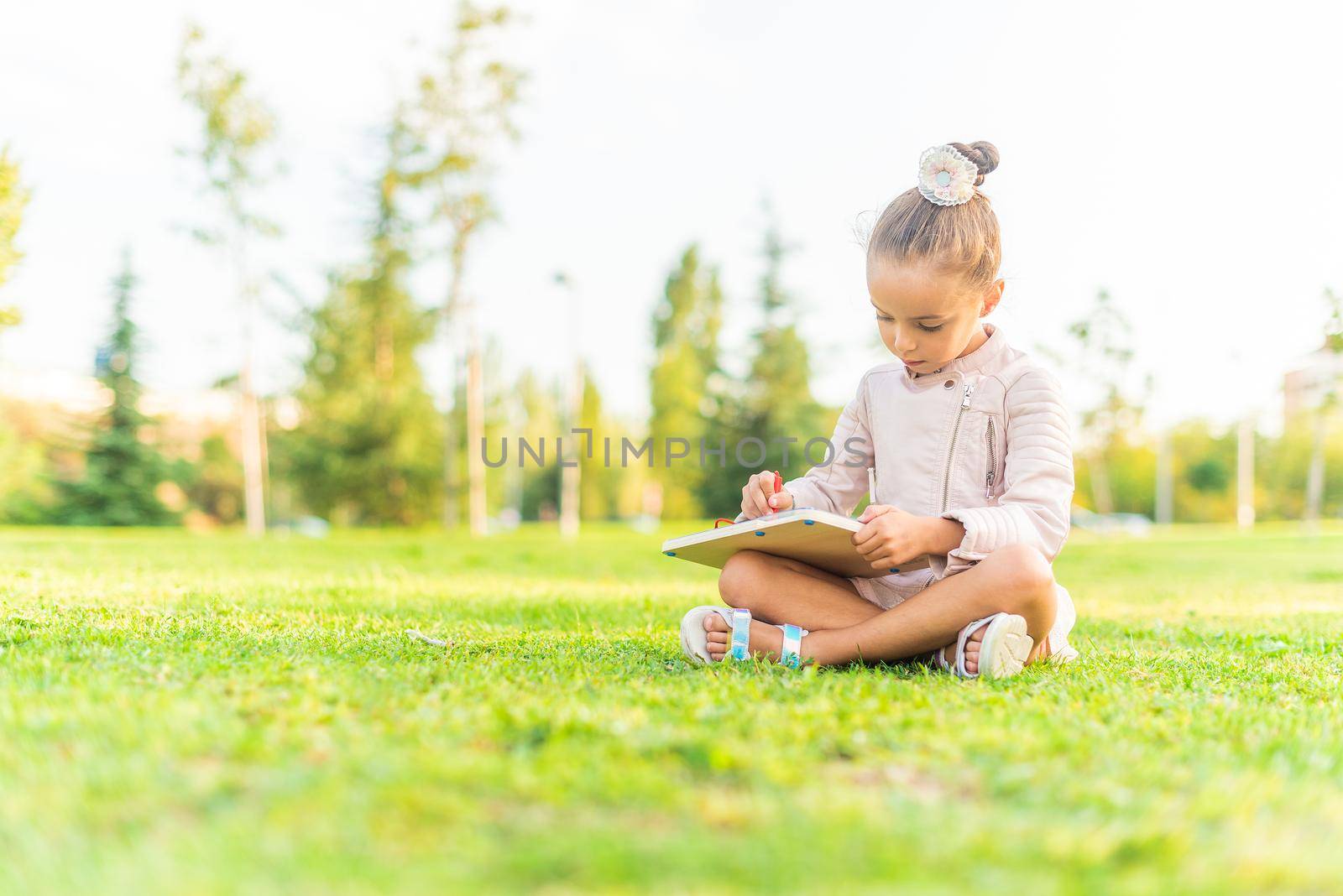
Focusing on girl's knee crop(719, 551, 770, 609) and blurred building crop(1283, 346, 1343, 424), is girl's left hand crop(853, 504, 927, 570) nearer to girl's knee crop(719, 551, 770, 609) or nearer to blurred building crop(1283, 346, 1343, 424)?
girl's knee crop(719, 551, 770, 609)

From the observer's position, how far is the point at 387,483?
2853cm

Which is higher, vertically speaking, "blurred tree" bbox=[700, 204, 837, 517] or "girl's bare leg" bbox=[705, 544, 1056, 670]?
"blurred tree" bbox=[700, 204, 837, 517]

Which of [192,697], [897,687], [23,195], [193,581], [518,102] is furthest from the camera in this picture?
[518,102]

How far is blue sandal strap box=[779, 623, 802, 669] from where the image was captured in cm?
298

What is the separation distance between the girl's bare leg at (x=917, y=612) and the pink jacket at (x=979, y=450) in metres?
0.07

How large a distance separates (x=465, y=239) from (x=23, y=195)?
43.5 ft

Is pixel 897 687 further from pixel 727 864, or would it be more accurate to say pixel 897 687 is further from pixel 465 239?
pixel 465 239

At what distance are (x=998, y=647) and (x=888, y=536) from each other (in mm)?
451

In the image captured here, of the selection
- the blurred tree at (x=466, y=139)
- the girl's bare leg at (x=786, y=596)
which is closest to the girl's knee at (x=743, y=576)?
the girl's bare leg at (x=786, y=596)

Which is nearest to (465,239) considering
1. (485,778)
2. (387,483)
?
(387,483)

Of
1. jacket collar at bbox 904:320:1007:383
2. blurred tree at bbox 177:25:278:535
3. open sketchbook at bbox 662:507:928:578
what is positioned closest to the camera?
open sketchbook at bbox 662:507:928:578

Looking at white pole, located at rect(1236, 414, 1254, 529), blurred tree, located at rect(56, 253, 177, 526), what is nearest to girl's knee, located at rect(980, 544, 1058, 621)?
blurred tree, located at rect(56, 253, 177, 526)

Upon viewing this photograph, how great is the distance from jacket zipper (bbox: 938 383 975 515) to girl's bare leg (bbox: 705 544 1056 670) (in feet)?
1.18

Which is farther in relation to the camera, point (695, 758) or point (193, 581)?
point (193, 581)
